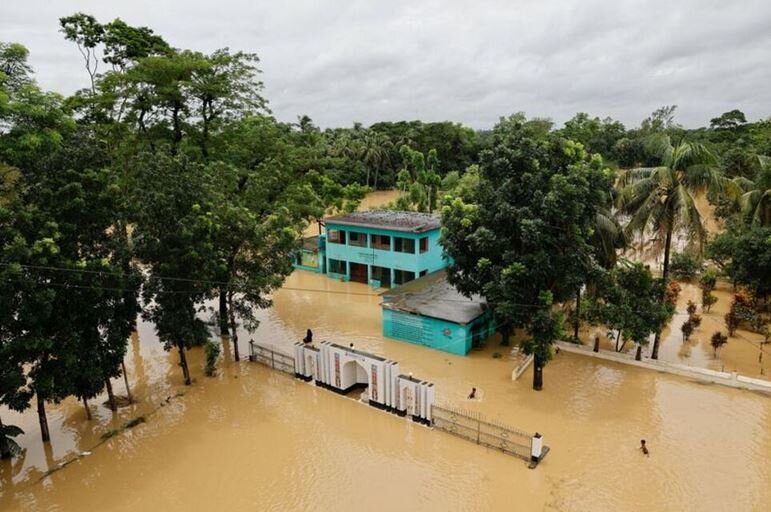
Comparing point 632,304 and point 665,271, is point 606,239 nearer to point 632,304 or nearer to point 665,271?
point 665,271

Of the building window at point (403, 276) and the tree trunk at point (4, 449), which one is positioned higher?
the building window at point (403, 276)

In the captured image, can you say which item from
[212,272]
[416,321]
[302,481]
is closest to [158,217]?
[212,272]

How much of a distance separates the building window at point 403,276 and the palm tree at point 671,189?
13.2 metres

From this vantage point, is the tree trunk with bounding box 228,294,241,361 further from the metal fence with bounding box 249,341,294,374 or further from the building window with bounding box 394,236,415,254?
the building window with bounding box 394,236,415,254

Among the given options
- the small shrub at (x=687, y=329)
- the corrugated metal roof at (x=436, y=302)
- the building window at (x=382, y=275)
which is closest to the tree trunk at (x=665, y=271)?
the small shrub at (x=687, y=329)

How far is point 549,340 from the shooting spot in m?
16.6

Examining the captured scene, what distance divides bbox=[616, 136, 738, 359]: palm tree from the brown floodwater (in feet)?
14.1

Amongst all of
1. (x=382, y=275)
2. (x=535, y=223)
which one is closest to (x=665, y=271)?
(x=535, y=223)

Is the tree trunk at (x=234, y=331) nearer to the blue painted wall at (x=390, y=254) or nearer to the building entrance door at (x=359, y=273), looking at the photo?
the blue painted wall at (x=390, y=254)

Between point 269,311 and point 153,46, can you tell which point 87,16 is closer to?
point 153,46

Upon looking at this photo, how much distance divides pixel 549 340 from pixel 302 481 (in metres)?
8.83

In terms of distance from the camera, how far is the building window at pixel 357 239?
3086cm

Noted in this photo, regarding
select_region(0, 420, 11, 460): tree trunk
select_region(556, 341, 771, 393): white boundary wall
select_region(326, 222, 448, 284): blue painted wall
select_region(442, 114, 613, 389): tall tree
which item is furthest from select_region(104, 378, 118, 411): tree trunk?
select_region(556, 341, 771, 393): white boundary wall

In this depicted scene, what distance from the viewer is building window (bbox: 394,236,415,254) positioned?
28.7m
